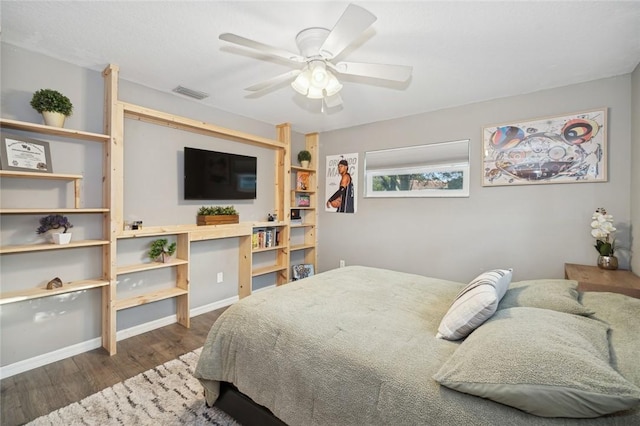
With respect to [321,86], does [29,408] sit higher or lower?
lower

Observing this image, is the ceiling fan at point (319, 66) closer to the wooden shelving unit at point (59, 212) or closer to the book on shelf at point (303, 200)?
the wooden shelving unit at point (59, 212)

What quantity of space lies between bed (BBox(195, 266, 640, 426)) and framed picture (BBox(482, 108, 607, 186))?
1.55 meters

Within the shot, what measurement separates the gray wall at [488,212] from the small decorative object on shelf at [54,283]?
3.27m

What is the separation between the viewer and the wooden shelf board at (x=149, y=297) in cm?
268

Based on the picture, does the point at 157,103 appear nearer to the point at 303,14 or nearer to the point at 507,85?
the point at 303,14

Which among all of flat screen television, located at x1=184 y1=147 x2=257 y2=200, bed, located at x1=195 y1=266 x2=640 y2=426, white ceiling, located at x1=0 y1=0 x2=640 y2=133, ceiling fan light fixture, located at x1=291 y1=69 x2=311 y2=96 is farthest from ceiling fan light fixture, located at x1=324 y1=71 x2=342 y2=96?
flat screen television, located at x1=184 y1=147 x2=257 y2=200

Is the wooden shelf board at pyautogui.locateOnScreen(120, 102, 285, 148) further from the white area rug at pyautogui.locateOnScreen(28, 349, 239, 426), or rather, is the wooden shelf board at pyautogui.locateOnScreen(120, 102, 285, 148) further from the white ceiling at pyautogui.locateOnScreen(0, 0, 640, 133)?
the white area rug at pyautogui.locateOnScreen(28, 349, 239, 426)

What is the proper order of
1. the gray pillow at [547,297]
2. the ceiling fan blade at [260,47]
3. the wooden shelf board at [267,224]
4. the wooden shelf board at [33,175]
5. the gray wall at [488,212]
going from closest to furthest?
the gray pillow at [547,297] → the ceiling fan blade at [260,47] → the wooden shelf board at [33,175] → the gray wall at [488,212] → the wooden shelf board at [267,224]

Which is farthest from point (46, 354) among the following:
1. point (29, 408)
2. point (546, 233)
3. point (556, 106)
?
point (556, 106)

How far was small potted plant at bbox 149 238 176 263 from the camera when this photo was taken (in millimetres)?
2978

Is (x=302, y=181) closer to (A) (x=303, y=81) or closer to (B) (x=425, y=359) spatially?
(A) (x=303, y=81)

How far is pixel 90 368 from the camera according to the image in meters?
2.33

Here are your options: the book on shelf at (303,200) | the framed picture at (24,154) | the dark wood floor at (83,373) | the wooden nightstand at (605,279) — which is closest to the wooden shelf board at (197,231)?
the framed picture at (24,154)

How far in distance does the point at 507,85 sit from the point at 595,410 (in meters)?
2.91
